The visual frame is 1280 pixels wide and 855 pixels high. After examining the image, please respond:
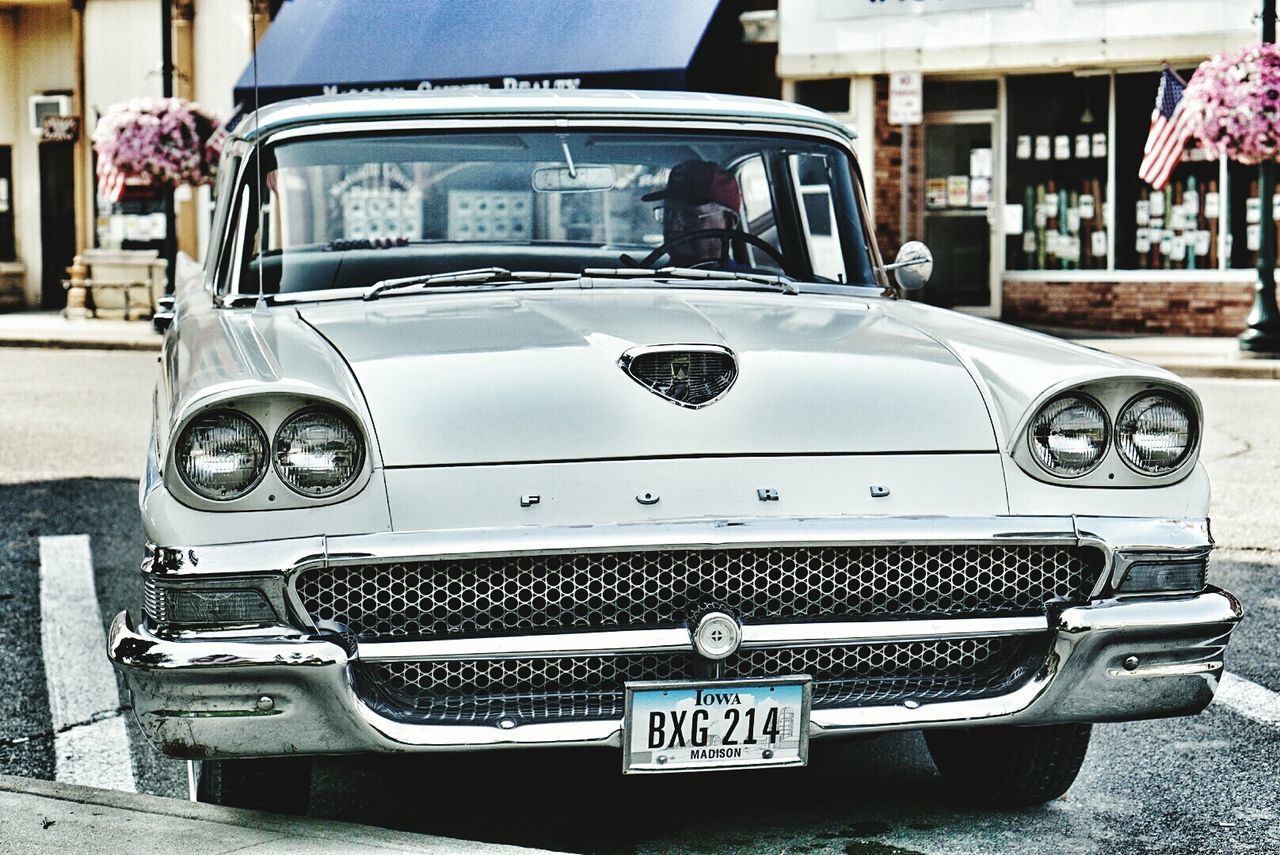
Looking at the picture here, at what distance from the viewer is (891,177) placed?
2012 cm

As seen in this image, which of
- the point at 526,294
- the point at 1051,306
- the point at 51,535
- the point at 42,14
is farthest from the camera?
the point at 42,14

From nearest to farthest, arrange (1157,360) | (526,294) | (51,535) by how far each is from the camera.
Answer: (526,294)
(51,535)
(1157,360)

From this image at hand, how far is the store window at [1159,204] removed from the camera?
744 inches

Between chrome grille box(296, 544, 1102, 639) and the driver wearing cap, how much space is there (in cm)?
149

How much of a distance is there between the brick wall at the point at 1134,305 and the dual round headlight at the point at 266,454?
16.8 m

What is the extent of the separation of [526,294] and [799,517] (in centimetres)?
116

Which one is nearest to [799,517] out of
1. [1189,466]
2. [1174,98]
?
[1189,466]

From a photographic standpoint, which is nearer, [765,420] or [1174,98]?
[765,420]

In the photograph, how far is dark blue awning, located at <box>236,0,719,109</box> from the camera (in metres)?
19.7

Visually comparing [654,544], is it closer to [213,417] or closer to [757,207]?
[213,417]

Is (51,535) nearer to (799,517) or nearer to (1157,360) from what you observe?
(799,517)

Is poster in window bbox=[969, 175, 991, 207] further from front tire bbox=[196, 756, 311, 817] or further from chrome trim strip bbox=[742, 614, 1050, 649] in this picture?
front tire bbox=[196, 756, 311, 817]

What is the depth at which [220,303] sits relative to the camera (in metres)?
4.41

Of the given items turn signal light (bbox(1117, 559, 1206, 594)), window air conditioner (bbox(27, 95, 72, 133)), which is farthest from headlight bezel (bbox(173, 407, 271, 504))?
window air conditioner (bbox(27, 95, 72, 133))
